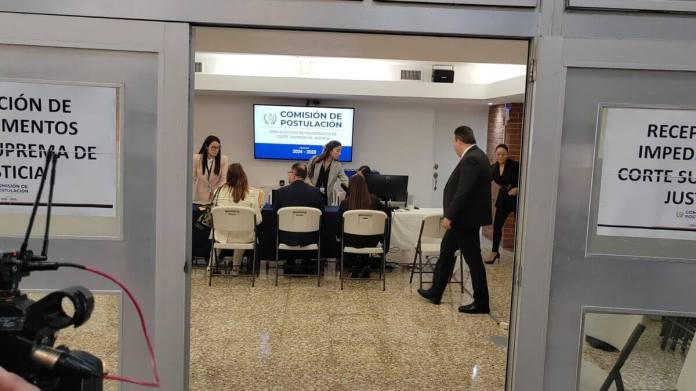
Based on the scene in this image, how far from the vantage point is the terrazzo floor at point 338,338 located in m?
3.44

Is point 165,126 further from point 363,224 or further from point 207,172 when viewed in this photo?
point 207,172

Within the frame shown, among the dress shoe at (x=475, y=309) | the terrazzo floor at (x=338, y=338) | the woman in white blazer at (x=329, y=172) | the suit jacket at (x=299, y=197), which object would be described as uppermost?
the woman in white blazer at (x=329, y=172)

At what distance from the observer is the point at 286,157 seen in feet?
31.9

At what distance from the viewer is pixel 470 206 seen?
477 centimetres

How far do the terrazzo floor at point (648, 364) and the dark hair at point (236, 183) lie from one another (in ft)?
13.3

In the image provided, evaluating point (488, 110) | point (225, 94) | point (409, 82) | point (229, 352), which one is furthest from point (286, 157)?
point (229, 352)

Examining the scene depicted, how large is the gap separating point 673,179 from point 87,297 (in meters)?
2.14

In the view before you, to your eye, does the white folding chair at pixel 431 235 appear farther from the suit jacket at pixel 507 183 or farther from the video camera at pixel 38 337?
the video camera at pixel 38 337

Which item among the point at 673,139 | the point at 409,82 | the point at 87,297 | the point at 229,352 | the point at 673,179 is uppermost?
the point at 409,82

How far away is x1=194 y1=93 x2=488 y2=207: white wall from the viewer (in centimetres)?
976

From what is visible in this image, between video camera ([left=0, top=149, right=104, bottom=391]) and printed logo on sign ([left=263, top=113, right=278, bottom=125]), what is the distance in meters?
8.50

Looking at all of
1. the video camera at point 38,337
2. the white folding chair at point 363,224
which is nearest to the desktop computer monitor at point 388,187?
the white folding chair at point 363,224

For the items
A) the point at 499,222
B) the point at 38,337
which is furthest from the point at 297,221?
the point at 38,337

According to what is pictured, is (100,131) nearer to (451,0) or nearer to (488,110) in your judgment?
(451,0)
